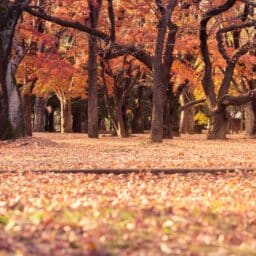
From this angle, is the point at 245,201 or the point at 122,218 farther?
the point at 245,201

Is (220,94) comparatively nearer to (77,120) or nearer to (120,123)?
(120,123)

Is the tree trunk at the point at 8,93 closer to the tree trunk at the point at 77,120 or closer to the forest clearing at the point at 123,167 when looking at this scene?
the forest clearing at the point at 123,167

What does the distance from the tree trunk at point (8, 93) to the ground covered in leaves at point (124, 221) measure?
9619 millimetres

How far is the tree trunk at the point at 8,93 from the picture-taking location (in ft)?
56.7

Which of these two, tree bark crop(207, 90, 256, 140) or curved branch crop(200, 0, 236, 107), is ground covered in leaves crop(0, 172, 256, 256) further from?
tree bark crop(207, 90, 256, 140)

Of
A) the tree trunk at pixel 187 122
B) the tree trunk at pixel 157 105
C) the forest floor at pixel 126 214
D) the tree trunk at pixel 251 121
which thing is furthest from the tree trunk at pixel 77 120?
the forest floor at pixel 126 214

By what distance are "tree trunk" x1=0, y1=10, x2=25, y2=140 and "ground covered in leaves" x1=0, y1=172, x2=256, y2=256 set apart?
31.6 feet

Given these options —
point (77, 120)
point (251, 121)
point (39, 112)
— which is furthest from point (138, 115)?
point (77, 120)

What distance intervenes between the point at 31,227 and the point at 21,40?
1876 centimetres

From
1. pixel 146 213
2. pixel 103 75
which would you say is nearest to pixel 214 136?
pixel 103 75

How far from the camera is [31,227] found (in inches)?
187

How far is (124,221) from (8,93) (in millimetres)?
13303

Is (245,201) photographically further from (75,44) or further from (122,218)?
(75,44)

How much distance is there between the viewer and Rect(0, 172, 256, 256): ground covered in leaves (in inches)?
163
